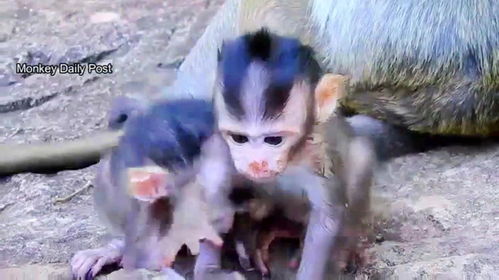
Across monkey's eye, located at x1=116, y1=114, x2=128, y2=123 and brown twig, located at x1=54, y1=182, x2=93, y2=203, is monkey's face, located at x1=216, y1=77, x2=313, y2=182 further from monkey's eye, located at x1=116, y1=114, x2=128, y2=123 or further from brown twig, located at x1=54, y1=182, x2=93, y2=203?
brown twig, located at x1=54, y1=182, x2=93, y2=203

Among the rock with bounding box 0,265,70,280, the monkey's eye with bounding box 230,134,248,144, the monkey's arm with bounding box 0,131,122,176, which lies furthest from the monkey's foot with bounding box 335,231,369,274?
the monkey's arm with bounding box 0,131,122,176

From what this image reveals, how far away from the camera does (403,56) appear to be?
288 centimetres

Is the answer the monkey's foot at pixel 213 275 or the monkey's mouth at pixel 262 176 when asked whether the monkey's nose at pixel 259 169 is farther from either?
the monkey's foot at pixel 213 275

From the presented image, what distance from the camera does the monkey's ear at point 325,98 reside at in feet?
6.25

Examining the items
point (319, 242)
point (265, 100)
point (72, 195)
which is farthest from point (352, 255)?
point (72, 195)

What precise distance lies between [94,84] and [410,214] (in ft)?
4.37

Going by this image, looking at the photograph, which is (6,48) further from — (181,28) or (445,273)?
(445,273)

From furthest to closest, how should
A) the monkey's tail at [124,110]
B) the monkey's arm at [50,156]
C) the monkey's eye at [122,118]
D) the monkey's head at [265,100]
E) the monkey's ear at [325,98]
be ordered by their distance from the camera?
the monkey's arm at [50,156]
the monkey's eye at [122,118]
the monkey's tail at [124,110]
the monkey's ear at [325,98]
the monkey's head at [265,100]

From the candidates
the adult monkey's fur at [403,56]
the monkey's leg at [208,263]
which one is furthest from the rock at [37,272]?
the adult monkey's fur at [403,56]

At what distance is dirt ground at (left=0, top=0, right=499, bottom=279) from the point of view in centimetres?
222

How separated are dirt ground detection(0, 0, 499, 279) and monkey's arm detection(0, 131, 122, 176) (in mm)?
48

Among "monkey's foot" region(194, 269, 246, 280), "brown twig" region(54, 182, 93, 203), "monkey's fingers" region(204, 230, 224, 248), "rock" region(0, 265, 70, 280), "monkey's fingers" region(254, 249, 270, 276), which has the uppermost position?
"monkey's fingers" region(204, 230, 224, 248)

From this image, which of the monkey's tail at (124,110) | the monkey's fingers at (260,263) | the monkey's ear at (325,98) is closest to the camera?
the monkey's ear at (325,98)

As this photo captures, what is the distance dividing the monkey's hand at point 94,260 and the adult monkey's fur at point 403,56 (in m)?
0.69
